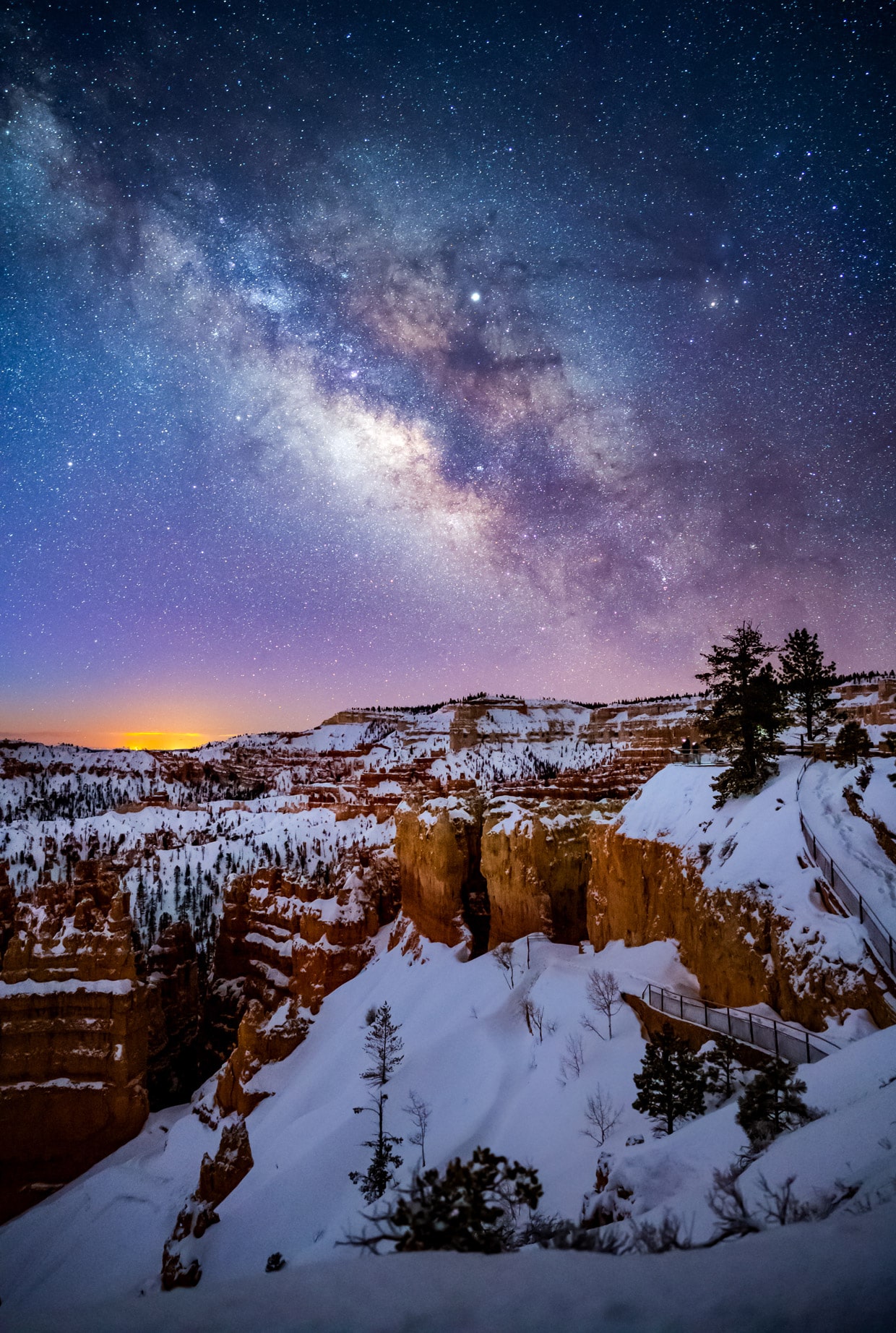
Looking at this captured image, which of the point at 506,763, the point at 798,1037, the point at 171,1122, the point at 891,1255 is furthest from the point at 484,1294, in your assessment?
the point at 506,763

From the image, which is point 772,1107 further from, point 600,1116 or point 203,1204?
point 203,1204

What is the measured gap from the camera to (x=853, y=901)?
1362 centimetres

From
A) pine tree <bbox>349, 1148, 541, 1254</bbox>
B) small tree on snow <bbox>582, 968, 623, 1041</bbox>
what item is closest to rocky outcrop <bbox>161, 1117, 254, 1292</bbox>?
small tree on snow <bbox>582, 968, 623, 1041</bbox>

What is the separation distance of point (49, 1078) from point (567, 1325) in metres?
38.9

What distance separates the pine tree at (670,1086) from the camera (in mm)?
11484

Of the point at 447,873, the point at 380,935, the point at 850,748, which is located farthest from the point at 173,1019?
the point at 850,748

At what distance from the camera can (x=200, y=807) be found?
15038 centimetres

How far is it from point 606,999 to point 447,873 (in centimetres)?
2022

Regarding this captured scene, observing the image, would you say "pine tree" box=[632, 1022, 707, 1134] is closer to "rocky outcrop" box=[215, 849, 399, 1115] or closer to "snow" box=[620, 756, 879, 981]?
"snow" box=[620, 756, 879, 981]

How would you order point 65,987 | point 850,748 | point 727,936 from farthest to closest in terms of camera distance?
point 65,987
point 850,748
point 727,936

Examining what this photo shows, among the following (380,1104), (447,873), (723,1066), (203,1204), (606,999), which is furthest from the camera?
(447,873)

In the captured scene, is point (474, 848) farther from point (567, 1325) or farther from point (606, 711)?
point (606, 711)

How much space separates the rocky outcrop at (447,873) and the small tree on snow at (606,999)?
16.9 m

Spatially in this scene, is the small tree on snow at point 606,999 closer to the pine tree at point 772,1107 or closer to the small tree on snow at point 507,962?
the small tree on snow at point 507,962
